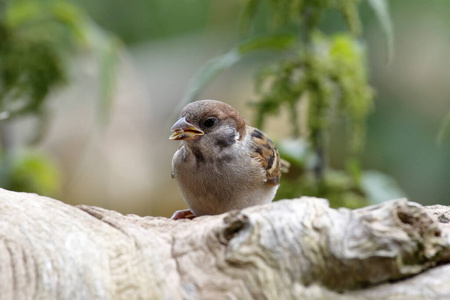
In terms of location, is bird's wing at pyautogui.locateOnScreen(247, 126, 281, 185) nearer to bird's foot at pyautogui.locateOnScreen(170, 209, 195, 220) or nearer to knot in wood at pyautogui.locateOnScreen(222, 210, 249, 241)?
bird's foot at pyautogui.locateOnScreen(170, 209, 195, 220)

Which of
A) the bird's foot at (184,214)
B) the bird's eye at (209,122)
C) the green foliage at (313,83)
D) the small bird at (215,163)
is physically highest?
the green foliage at (313,83)

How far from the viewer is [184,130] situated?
7.81 ft

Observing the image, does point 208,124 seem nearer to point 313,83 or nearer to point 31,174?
point 313,83

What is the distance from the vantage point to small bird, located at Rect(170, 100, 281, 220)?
244 centimetres

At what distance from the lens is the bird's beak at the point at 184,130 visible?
2361mm

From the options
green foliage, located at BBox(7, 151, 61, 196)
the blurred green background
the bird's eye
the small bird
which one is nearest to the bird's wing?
the small bird

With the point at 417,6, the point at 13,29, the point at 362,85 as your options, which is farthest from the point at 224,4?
the point at 362,85

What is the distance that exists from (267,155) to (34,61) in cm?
166

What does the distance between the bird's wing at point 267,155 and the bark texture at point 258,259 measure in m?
0.85

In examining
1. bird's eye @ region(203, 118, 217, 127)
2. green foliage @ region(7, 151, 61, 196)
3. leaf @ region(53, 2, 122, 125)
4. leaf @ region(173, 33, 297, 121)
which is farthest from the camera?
green foliage @ region(7, 151, 61, 196)

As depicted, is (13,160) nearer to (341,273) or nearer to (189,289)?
(189,289)

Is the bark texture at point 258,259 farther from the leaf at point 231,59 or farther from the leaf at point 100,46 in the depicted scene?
the leaf at point 100,46

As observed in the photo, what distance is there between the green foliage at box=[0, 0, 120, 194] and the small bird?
89 centimetres

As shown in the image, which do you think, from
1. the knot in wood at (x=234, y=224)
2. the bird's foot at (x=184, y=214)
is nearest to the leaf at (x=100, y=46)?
the bird's foot at (x=184, y=214)
